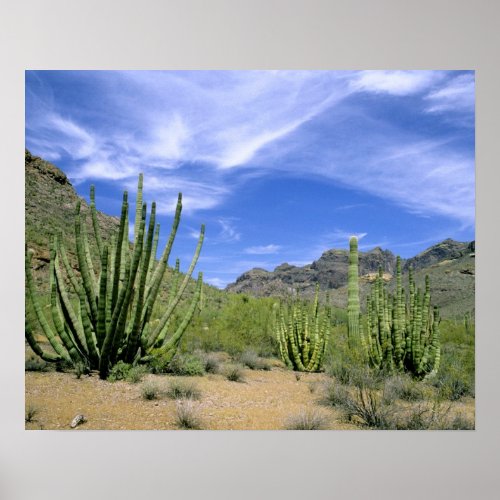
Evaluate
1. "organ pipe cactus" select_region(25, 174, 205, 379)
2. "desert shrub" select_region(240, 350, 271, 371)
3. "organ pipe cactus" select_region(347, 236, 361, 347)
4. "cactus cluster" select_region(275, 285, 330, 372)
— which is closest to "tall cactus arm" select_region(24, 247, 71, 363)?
"organ pipe cactus" select_region(25, 174, 205, 379)

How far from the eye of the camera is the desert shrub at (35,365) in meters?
3.95

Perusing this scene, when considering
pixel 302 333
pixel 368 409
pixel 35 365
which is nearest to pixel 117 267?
pixel 35 365

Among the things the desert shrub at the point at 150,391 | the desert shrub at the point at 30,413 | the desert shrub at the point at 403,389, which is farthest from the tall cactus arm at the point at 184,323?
the desert shrub at the point at 403,389

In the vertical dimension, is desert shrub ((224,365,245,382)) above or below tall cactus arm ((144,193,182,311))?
below

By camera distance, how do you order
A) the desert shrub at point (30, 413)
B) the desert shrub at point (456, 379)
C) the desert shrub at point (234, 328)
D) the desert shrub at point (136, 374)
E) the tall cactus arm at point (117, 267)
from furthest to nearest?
the desert shrub at point (234, 328)
the tall cactus arm at point (117, 267)
the desert shrub at point (136, 374)
the desert shrub at point (456, 379)
the desert shrub at point (30, 413)

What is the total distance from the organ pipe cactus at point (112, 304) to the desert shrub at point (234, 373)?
1.65 feet

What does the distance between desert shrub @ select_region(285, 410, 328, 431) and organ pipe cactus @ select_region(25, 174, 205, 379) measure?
1.10 m

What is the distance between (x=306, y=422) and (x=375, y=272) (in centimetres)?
138

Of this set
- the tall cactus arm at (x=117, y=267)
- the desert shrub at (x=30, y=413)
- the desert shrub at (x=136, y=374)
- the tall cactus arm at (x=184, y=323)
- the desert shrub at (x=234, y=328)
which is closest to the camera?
the desert shrub at (x=30, y=413)

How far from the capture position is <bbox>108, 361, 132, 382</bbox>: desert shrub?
165 inches

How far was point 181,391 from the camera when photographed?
403 cm

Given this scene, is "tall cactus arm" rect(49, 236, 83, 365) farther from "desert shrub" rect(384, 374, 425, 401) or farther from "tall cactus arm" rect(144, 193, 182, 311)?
"desert shrub" rect(384, 374, 425, 401)

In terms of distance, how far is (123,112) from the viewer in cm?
411

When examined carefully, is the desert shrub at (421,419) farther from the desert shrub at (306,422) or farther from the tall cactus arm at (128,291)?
the tall cactus arm at (128,291)
